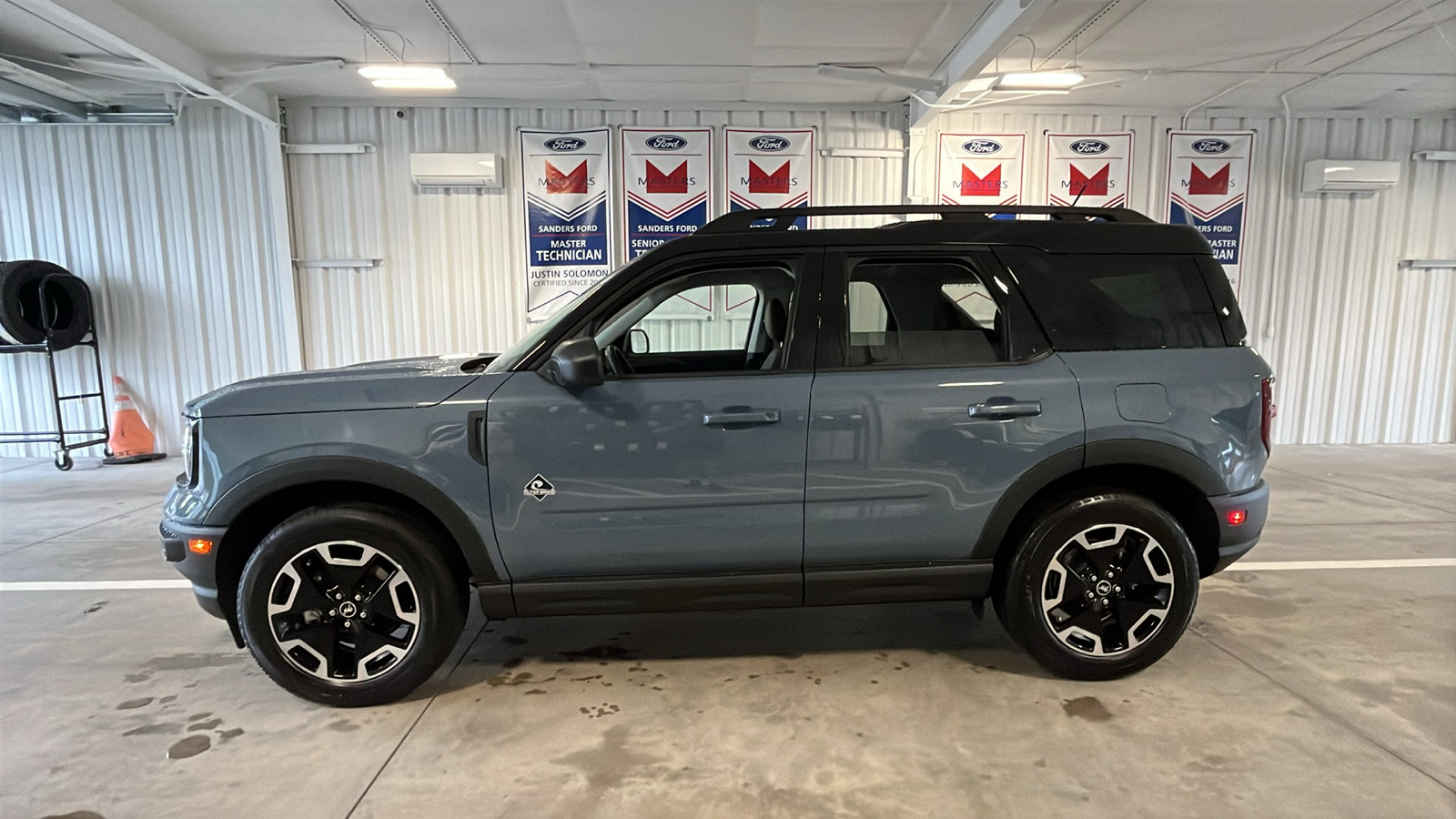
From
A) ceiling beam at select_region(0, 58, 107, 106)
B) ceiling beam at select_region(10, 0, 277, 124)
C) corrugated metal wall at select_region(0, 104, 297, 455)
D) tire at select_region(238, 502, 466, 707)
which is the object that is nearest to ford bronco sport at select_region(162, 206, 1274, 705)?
tire at select_region(238, 502, 466, 707)

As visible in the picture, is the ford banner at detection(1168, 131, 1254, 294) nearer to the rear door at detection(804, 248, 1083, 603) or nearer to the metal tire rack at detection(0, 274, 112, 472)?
the rear door at detection(804, 248, 1083, 603)

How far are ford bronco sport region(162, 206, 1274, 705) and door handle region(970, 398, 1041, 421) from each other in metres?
0.02

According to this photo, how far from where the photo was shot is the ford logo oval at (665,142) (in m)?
7.51

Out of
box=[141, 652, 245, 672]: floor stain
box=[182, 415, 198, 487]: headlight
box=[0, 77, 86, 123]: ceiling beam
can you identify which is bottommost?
box=[141, 652, 245, 672]: floor stain

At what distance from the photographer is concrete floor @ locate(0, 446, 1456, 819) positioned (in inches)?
82.7

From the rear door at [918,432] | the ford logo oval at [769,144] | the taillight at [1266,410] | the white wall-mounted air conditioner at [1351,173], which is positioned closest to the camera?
the rear door at [918,432]

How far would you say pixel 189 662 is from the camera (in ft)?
9.93

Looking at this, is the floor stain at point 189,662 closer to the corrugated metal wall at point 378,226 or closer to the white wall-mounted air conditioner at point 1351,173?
the corrugated metal wall at point 378,226

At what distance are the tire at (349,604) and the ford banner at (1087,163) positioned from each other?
7.72m

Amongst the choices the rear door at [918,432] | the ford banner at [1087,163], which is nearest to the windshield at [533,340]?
the rear door at [918,432]

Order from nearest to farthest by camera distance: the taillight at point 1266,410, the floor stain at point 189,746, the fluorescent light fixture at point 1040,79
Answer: the floor stain at point 189,746 < the taillight at point 1266,410 < the fluorescent light fixture at point 1040,79

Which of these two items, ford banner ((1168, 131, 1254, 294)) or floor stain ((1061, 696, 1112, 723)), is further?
ford banner ((1168, 131, 1254, 294))

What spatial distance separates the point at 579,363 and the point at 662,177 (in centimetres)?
568

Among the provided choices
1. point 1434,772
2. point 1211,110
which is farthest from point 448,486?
point 1211,110
